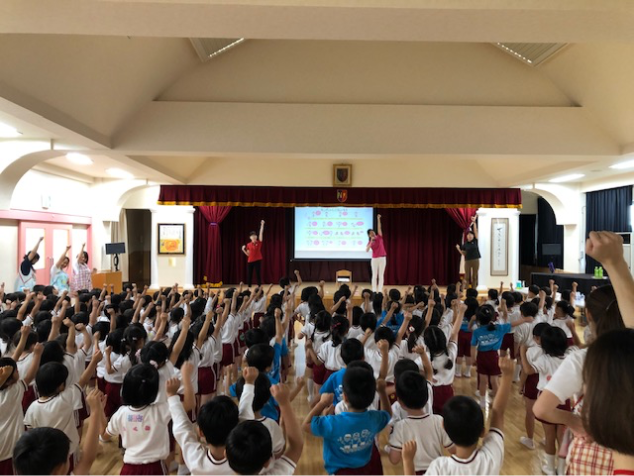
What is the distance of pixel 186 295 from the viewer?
4.96 meters

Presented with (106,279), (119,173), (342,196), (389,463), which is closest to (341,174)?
(342,196)

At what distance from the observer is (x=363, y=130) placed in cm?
555

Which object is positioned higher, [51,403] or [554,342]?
[554,342]

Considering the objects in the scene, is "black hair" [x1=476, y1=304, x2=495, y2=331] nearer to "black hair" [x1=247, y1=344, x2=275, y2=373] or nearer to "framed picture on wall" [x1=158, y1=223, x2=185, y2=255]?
"black hair" [x1=247, y1=344, x2=275, y2=373]

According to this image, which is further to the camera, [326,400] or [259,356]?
[259,356]

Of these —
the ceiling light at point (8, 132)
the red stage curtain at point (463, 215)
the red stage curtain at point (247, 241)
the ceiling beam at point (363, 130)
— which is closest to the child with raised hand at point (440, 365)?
the ceiling beam at point (363, 130)

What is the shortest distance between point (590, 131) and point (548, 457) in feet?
15.7

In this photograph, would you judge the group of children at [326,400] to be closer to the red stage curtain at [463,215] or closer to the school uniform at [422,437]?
the school uniform at [422,437]

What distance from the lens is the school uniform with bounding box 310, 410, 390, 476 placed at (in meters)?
1.75

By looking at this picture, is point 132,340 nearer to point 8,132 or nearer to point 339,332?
point 339,332

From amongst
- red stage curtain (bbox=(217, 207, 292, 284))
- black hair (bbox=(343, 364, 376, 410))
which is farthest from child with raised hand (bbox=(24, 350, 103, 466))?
red stage curtain (bbox=(217, 207, 292, 284))

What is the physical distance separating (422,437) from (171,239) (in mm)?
8965

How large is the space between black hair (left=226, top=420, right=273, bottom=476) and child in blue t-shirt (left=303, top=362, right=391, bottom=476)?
16.4 inches

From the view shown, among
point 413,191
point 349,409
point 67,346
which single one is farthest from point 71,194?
point 349,409
